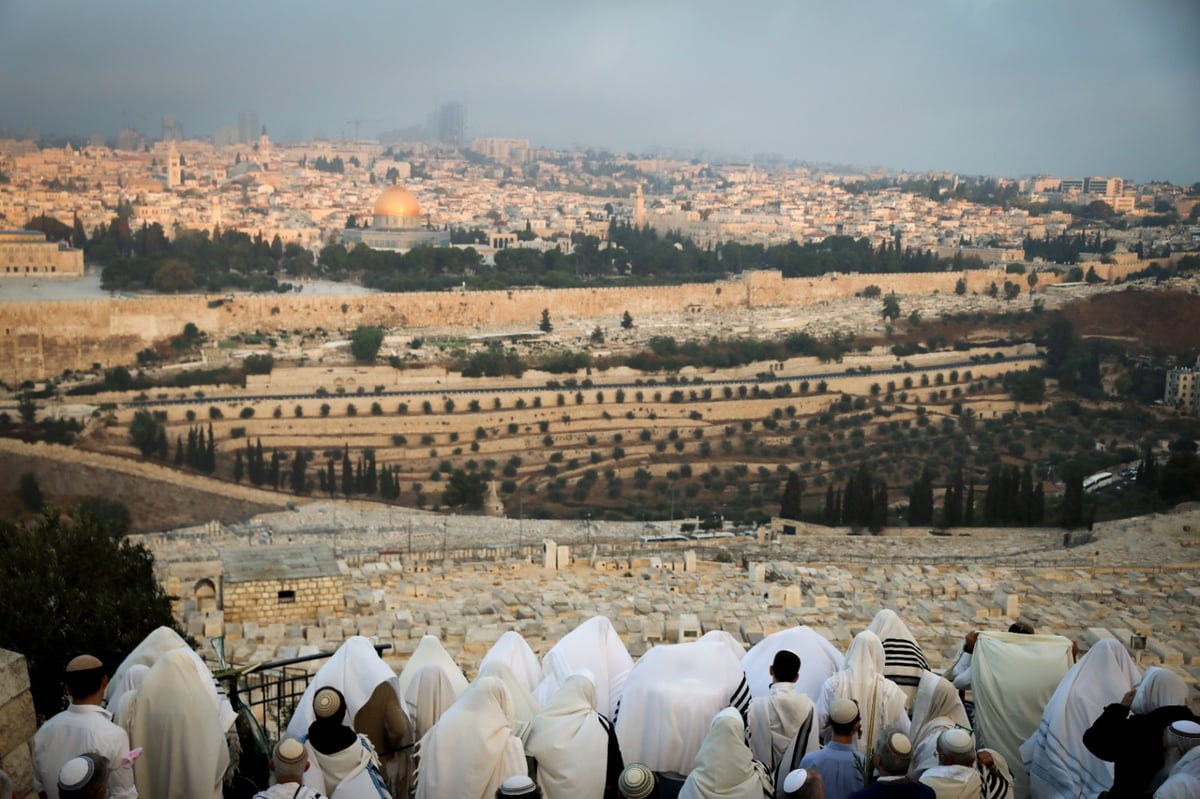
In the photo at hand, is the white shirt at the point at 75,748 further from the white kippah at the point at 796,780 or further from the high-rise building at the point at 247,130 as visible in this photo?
the high-rise building at the point at 247,130

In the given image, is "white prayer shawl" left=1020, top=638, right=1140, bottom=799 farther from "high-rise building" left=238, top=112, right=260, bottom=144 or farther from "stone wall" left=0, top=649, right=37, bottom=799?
"high-rise building" left=238, top=112, right=260, bottom=144

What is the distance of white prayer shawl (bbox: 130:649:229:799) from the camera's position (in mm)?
3250

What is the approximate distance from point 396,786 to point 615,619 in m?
3.56

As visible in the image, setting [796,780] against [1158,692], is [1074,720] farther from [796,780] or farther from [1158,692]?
[796,780]

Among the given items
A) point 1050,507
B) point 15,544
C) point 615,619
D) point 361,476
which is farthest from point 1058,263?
point 15,544

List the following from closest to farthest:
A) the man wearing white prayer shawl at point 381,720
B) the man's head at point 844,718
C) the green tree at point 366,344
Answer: the man's head at point 844,718
the man wearing white prayer shawl at point 381,720
the green tree at point 366,344

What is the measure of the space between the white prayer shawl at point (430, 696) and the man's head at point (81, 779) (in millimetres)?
1114

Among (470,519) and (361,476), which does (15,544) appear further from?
(361,476)

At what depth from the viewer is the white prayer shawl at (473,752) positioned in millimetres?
3150

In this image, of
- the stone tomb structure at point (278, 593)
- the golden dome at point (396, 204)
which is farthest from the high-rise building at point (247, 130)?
the stone tomb structure at point (278, 593)

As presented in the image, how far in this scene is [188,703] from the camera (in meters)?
3.26

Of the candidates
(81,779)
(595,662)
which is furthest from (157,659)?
(595,662)

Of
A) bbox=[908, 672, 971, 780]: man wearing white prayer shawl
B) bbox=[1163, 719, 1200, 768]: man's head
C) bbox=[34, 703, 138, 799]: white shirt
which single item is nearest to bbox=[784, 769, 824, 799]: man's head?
bbox=[908, 672, 971, 780]: man wearing white prayer shawl

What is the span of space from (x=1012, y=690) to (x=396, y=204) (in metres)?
34.6
